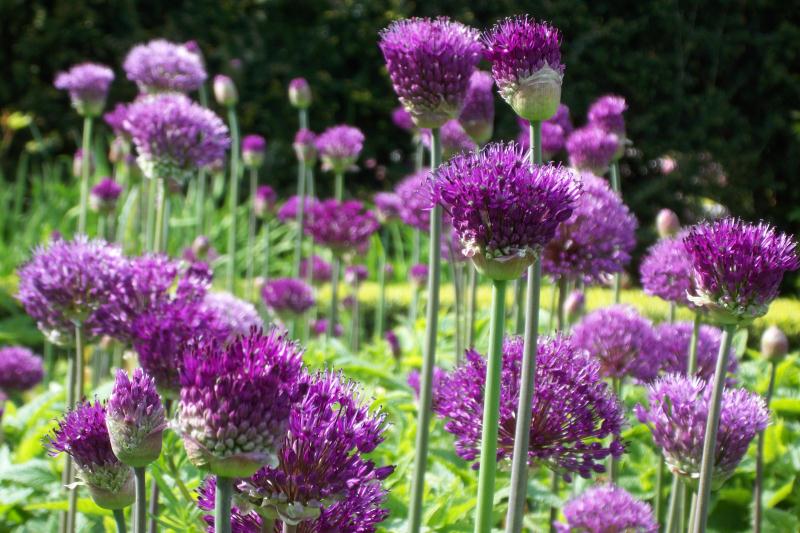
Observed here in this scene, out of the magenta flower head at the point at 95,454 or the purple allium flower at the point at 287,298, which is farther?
the purple allium flower at the point at 287,298

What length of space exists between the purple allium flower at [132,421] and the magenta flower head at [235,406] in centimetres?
23

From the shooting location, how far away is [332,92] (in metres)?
10.0

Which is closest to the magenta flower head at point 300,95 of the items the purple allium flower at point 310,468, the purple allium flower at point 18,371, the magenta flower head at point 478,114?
the purple allium flower at point 18,371

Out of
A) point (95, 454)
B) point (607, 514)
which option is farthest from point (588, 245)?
point (95, 454)

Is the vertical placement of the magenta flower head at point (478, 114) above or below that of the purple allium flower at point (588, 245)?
above

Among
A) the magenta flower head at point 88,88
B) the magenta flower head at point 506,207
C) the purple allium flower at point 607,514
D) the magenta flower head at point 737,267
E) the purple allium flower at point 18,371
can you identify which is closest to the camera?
the magenta flower head at point 506,207

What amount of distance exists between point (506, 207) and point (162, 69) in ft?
8.66

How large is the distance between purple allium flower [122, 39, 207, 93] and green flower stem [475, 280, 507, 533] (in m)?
2.58

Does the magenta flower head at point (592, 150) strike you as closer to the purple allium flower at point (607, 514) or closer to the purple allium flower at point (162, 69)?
the purple allium flower at point (607, 514)

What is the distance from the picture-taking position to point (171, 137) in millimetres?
2686

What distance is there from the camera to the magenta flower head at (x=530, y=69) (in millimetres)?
1518

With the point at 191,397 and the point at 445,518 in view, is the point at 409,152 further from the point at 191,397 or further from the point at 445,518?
the point at 191,397

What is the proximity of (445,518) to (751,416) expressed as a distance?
0.79 meters

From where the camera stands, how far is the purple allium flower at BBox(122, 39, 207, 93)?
11.8ft
